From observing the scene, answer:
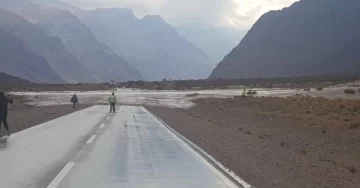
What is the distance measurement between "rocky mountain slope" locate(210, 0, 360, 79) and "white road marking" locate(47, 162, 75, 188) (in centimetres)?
14169

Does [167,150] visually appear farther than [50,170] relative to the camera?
Yes

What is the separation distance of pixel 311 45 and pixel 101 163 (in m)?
168

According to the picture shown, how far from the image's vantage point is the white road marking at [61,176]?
31.4 feet

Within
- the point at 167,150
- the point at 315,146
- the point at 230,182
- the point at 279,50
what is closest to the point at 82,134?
the point at 167,150

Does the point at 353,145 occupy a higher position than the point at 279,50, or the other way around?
the point at 279,50

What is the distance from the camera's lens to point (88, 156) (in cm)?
1357

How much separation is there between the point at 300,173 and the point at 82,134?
10214 millimetres

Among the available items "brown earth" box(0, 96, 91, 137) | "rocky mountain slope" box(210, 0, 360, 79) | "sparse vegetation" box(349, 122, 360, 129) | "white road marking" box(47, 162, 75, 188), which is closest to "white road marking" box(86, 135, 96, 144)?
"brown earth" box(0, 96, 91, 137)

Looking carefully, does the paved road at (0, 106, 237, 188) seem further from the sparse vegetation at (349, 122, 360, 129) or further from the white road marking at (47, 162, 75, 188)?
the sparse vegetation at (349, 122, 360, 129)

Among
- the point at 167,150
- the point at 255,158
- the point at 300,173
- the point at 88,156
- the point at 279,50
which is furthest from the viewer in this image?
the point at 279,50

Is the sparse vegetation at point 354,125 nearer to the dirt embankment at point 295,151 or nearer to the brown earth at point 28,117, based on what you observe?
the dirt embankment at point 295,151

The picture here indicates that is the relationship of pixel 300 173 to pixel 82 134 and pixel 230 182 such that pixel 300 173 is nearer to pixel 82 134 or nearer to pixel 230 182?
pixel 230 182

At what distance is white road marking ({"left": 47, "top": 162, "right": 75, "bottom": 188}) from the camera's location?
9.56 metres

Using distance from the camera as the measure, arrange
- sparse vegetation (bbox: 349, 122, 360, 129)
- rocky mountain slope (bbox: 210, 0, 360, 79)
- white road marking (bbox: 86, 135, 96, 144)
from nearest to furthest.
→ white road marking (bbox: 86, 135, 96, 144), sparse vegetation (bbox: 349, 122, 360, 129), rocky mountain slope (bbox: 210, 0, 360, 79)
